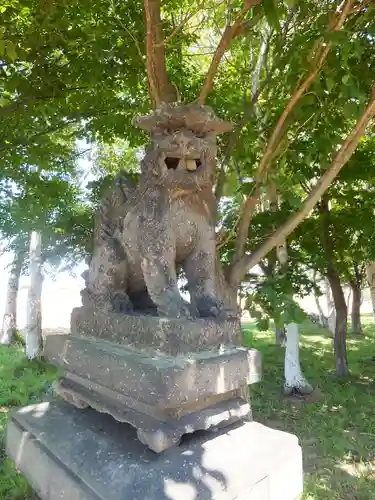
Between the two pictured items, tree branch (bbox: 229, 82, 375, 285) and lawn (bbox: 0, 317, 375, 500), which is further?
lawn (bbox: 0, 317, 375, 500)

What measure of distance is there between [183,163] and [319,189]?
1.35 metres

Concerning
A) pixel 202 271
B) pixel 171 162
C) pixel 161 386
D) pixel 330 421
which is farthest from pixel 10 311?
pixel 161 386

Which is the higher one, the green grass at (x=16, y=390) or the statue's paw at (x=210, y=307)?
the statue's paw at (x=210, y=307)

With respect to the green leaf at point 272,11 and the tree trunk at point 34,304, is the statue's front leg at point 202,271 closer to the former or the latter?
the green leaf at point 272,11

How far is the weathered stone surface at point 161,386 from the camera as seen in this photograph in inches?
62.9

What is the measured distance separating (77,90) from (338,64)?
3.01 metres

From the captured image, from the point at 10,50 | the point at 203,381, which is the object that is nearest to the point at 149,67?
the point at 10,50

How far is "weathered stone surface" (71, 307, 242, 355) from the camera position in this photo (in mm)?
1757

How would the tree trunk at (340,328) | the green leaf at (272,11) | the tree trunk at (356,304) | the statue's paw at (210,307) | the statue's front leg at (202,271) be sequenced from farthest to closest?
1. the tree trunk at (356,304)
2. the tree trunk at (340,328)
3. the green leaf at (272,11)
4. the statue's front leg at (202,271)
5. the statue's paw at (210,307)

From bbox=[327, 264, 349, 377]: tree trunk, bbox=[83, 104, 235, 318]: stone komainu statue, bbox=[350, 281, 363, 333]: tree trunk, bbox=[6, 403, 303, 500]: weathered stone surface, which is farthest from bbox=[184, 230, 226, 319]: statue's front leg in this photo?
bbox=[350, 281, 363, 333]: tree trunk

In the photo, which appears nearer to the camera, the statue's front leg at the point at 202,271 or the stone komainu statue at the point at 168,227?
the stone komainu statue at the point at 168,227

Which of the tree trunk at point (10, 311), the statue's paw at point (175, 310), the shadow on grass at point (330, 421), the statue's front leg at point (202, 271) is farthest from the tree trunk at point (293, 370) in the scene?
the tree trunk at point (10, 311)

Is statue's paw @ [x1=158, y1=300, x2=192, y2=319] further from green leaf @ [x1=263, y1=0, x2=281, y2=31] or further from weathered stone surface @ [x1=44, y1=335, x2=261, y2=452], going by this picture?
green leaf @ [x1=263, y1=0, x2=281, y2=31]

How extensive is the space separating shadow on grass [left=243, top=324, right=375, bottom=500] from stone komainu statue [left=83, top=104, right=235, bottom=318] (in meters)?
2.59
